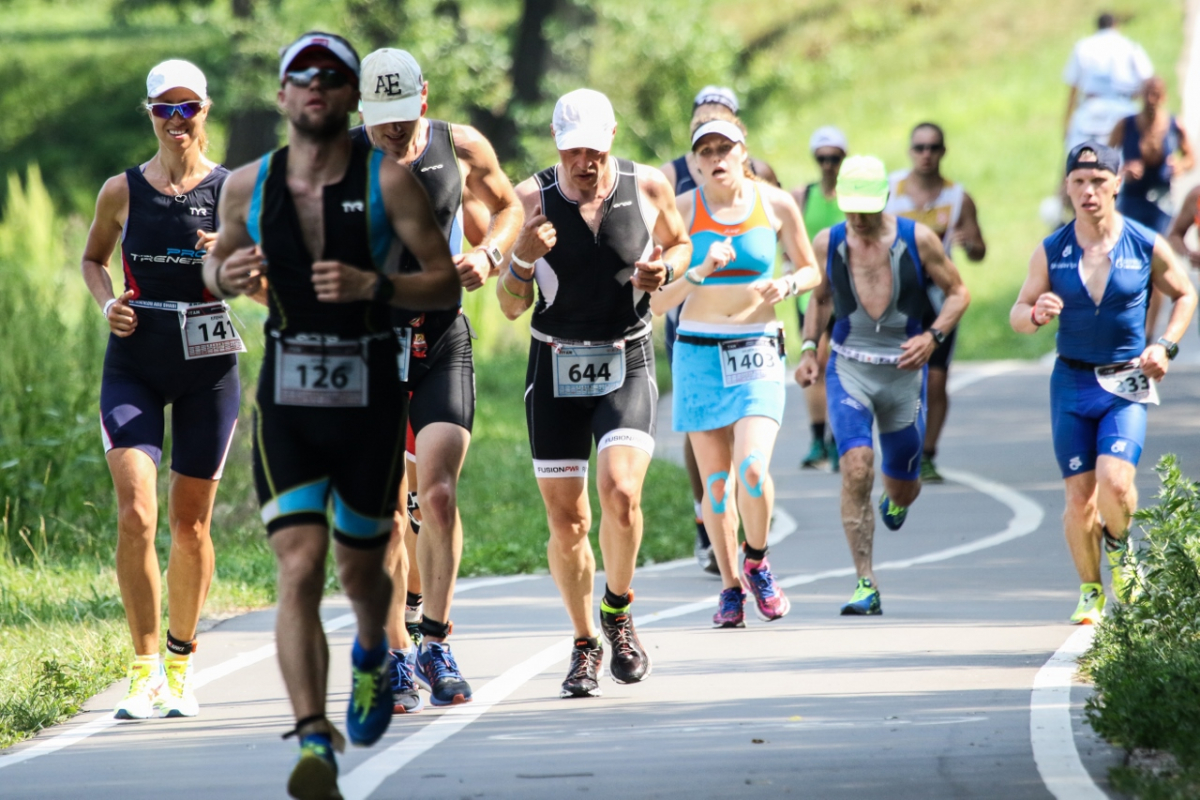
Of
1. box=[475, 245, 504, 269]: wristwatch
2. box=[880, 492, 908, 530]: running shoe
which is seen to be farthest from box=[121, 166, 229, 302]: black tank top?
box=[880, 492, 908, 530]: running shoe

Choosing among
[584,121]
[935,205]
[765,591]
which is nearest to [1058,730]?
[765,591]

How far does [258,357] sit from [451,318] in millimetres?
8911

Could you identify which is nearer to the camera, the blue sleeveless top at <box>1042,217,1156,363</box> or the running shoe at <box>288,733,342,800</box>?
the running shoe at <box>288,733,342,800</box>

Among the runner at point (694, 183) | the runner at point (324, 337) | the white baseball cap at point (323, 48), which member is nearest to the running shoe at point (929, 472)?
the runner at point (694, 183)

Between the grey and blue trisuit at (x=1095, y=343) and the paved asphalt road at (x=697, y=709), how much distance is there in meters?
0.96

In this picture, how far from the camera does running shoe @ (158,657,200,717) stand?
757 centimetres

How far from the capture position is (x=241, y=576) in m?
11.3

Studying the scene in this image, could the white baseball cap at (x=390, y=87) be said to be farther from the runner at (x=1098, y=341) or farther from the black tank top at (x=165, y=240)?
the runner at (x=1098, y=341)

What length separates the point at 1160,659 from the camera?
6.93 m

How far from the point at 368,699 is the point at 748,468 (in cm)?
390

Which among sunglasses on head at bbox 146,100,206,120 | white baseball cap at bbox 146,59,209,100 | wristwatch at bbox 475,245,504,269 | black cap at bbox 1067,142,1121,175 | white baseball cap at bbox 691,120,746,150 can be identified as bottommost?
wristwatch at bbox 475,245,504,269

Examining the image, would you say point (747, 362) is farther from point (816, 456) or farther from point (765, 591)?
point (816, 456)

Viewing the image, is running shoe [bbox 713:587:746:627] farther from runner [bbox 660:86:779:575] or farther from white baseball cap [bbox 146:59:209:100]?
white baseball cap [bbox 146:59:209:100]

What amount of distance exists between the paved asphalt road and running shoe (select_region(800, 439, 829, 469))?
3.32 metres
